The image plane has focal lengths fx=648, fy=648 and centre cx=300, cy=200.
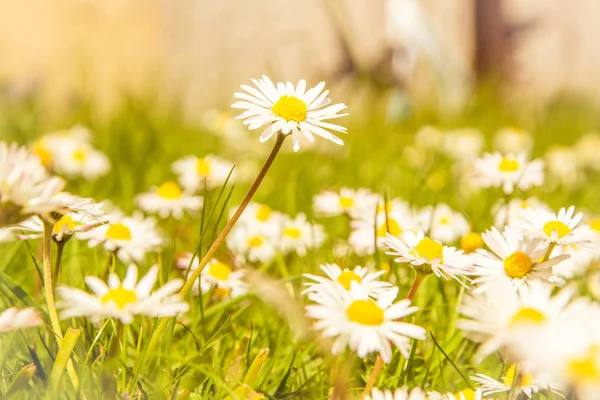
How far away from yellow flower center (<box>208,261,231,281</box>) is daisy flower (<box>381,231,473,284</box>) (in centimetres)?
24

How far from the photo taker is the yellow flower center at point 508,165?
0.87 m

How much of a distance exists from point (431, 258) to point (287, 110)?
0.57 feet

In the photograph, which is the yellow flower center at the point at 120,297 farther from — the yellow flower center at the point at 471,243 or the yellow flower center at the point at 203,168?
the yellow flower center at the point at 203,168

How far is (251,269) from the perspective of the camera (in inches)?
22.7

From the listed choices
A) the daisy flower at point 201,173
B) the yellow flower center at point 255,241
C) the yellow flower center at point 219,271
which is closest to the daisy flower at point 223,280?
the yellow flower center at point 219,271

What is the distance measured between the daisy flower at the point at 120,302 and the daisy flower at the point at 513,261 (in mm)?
242

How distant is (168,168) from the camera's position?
1.58 meters

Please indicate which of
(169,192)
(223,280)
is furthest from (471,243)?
(169,192)

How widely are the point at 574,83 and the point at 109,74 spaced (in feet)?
7.95

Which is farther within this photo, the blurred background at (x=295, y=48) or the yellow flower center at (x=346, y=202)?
the blurred background at (x=295, y=48)

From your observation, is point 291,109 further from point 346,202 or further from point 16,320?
point 346,202

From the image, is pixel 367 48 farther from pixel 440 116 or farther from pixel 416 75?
pixel 440 116

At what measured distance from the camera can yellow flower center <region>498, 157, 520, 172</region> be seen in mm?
866

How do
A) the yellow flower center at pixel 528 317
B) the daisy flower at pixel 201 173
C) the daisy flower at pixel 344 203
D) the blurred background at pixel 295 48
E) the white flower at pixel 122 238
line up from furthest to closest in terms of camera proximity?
the blurred background at pixel 295 48, the daisy flower at pixel 201 173, the daisy flower at pixel 344 203, the white flower at pixel 122 238, the yellow flower center at pixel 528 317
